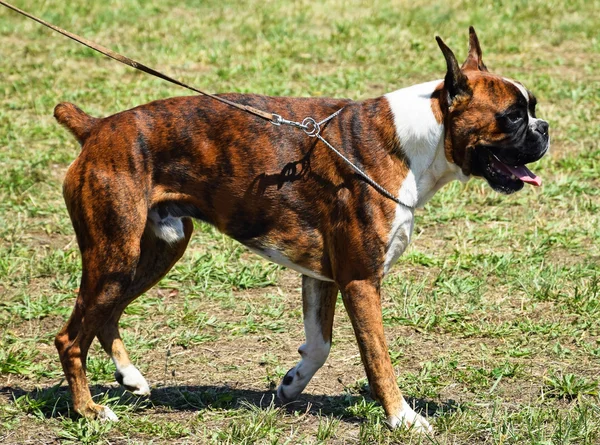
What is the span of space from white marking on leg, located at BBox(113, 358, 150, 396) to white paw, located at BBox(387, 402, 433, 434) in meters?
1.29

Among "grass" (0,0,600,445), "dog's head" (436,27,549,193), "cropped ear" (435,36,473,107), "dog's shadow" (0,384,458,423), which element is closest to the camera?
"cropped ear" (435,36,473,107)

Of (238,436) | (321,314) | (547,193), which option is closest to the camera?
(238,436)

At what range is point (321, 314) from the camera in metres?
5.03

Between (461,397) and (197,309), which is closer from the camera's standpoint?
(461,397)

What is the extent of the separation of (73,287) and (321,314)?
2117mm

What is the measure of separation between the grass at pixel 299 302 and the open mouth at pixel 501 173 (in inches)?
43.4

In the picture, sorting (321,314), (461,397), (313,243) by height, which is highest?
(313,243)

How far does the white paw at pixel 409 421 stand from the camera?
4.57 meters

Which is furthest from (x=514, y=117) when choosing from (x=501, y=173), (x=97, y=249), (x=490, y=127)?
(x=97, y=249)

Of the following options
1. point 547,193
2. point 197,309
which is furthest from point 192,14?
point 197,309

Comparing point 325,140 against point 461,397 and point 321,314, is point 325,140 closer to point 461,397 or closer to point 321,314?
point 321,314

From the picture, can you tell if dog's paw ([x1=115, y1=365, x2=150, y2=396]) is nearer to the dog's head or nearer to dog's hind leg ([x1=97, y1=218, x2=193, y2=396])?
dog's hind leg ([x1=97, y1=218, x2=193, y2=396])

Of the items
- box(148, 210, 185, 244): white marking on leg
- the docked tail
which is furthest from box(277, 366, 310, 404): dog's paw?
the docked tail

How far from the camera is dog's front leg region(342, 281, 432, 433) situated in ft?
15.1
